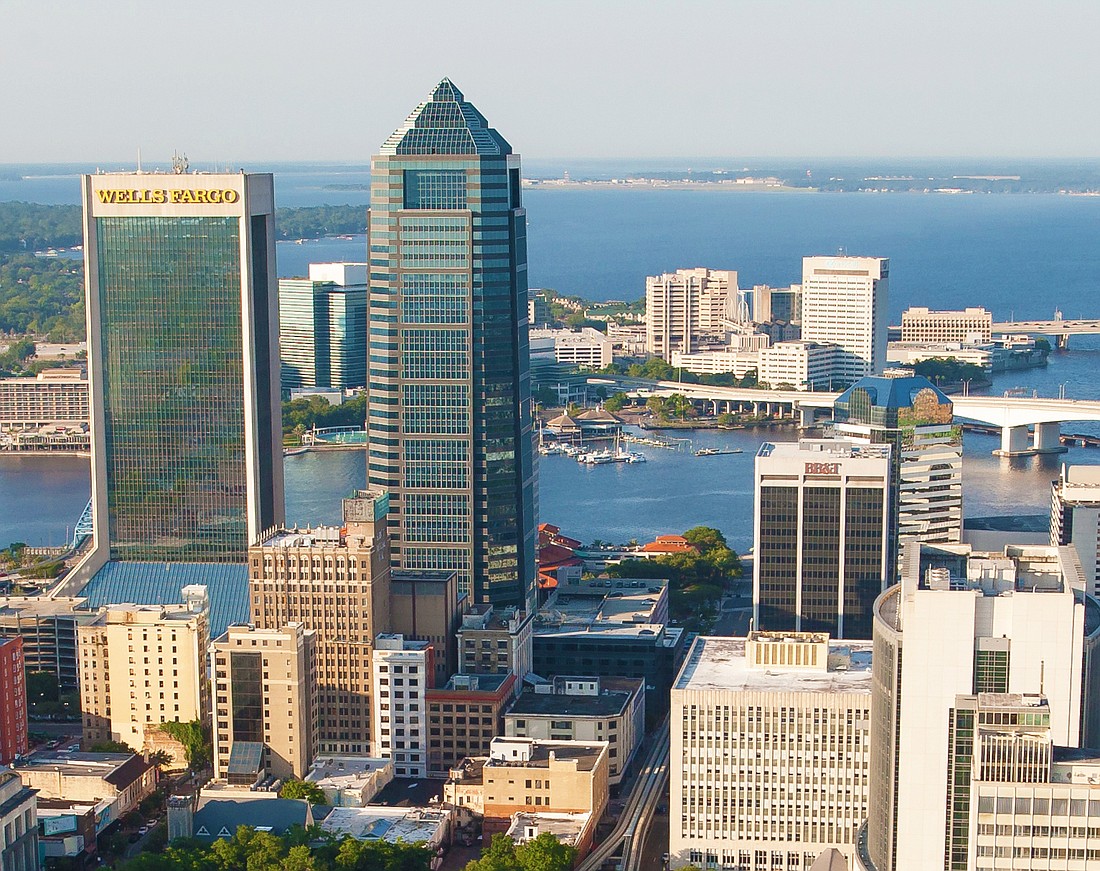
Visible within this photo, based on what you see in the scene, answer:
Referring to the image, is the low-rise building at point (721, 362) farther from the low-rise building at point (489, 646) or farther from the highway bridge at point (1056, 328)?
the low-rise building at point (489, 646)

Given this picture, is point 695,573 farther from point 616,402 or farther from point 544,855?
point 616,402

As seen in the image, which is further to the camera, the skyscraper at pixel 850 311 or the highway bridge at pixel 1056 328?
the highway bridge at pixel 1056 328

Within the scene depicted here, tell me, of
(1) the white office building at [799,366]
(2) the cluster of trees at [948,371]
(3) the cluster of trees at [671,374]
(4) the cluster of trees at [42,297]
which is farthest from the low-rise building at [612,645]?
(4) the cluster of trees at [42,297]

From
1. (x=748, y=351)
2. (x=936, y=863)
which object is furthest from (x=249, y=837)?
(x=748, y=351)

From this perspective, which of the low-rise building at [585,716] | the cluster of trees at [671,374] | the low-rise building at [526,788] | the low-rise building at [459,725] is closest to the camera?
the low-rise building at [526,788]

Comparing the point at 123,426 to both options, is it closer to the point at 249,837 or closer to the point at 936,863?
the point at 249,837

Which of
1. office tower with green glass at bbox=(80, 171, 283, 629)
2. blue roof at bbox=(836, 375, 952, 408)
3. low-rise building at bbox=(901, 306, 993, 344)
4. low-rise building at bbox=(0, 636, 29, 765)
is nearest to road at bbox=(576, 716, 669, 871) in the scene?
blue roof at bbox=(836, 375, 952, 408)

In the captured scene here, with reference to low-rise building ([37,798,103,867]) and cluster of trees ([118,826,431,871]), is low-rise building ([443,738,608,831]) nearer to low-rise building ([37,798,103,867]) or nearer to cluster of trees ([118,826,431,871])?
cluster of trees ([118,826,431,871])
